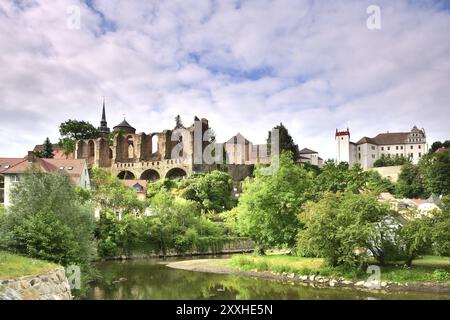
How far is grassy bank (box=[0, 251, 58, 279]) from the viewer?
1736 centimetres

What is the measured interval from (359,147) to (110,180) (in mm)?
79420

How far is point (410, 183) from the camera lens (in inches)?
3620

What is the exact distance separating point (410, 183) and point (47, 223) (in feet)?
264

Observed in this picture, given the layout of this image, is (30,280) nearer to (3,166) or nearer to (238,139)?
(3,166)

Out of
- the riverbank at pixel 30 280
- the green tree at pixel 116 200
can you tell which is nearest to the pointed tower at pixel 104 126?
the green tree at pixel 116 200

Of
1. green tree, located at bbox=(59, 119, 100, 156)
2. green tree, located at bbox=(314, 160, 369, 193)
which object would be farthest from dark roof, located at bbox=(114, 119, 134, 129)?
green tree, located at bbox=(314, 160, 369, 193)

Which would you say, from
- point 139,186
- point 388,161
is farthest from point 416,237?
point 388,161

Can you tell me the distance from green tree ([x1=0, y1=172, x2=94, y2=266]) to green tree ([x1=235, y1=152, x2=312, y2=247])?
17.4m

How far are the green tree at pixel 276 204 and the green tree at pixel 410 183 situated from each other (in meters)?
51.8

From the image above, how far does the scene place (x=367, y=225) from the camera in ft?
101

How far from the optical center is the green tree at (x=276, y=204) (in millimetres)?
41375

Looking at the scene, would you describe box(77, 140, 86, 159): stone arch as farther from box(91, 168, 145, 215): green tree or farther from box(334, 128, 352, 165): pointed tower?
box(334, 128, 352, 165): pointed tower

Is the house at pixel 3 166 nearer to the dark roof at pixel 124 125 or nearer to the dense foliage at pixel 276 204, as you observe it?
the dense foliage at pixel 276 204
